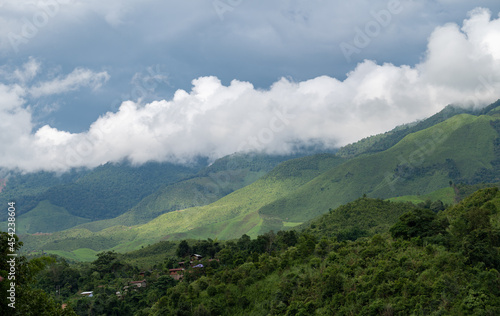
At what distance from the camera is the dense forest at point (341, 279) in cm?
3812

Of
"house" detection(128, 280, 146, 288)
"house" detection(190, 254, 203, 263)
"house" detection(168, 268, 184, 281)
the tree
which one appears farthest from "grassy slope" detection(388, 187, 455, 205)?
"house" detection(128, 280, 146, 288)

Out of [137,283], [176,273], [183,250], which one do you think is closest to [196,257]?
[183,250]

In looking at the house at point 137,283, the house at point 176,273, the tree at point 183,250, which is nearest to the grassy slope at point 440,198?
the tree at point 183,250

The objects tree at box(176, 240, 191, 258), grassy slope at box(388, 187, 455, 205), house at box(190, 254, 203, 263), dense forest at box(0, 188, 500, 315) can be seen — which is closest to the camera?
dense forest at box(0, 188, 500, 315)

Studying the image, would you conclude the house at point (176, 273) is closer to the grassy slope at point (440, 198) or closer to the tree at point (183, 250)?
the tree at point (183, 250)

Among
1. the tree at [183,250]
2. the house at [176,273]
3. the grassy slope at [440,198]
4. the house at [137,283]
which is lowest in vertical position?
the house at [137,283]

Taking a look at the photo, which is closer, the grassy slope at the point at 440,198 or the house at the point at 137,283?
the house at the point at 137,283

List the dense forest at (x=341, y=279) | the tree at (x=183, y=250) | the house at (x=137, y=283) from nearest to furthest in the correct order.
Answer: the dense forest at (x=341, y=279), the house at (x=137, y=283), the tree at (x=183, y=250)

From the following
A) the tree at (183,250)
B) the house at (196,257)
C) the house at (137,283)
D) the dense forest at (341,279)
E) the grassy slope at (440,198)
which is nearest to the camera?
the dense forest at (341,279)

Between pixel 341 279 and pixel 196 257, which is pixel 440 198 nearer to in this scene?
pixel 196 257

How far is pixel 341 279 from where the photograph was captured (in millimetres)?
49250

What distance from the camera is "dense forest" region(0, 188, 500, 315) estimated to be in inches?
1501

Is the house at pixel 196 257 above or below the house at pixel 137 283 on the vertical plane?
above

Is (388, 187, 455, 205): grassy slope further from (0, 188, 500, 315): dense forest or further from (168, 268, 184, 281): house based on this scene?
(168, 268, 184, 281): house
